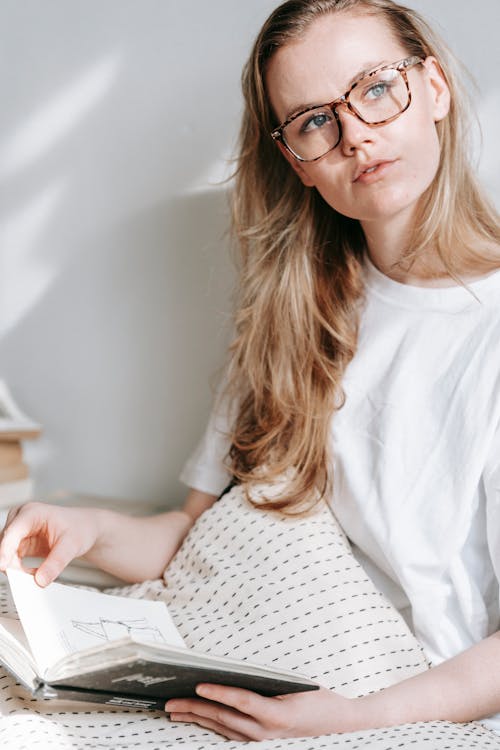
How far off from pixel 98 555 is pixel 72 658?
→ 1.50ft

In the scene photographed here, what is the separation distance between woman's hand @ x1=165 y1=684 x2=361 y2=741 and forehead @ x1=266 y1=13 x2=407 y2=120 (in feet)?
2.27

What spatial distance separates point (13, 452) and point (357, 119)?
929 millimetres

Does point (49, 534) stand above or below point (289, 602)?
above

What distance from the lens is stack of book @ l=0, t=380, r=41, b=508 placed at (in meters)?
1.60

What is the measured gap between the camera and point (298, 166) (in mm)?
1192

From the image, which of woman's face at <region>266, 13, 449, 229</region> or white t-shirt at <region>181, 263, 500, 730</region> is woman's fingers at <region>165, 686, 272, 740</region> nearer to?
white t-shirt at <region>181, 263, 500, 730</region>

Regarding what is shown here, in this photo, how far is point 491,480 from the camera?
3.53 feet

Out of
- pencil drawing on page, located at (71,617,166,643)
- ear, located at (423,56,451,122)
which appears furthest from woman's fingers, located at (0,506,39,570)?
ear, located at (423,56,451,122)

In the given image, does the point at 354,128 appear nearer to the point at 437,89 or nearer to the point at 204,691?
the point at 437,89

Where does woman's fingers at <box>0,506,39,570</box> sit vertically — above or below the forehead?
below

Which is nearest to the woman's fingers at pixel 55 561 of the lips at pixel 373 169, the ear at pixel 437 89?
the lips at pixel 373 169

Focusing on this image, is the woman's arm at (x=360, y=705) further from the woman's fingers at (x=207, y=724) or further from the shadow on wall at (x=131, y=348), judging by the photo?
the shadow on wall at (x=131, y=348)

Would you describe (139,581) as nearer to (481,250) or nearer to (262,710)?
(262,710)

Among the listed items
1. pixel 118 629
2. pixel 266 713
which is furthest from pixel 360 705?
pixel 118 629
